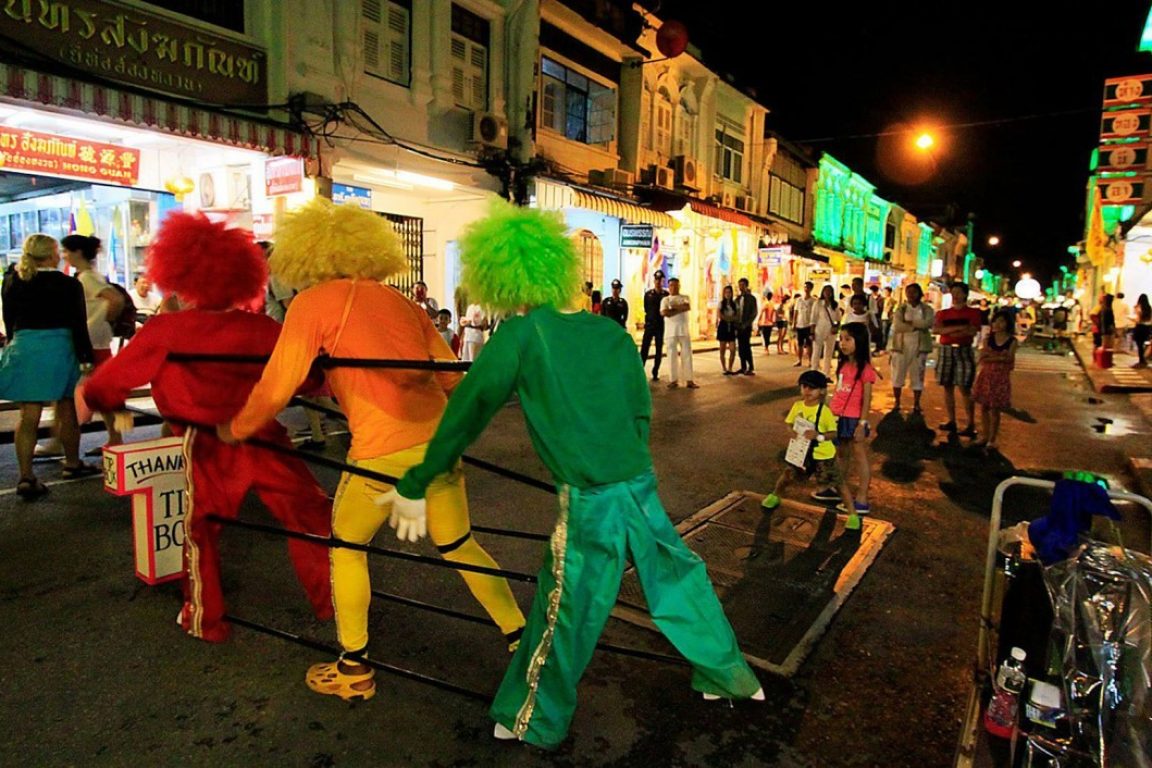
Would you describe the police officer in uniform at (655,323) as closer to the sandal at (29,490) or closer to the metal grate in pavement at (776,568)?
the metal grate in pavement at (776,568)

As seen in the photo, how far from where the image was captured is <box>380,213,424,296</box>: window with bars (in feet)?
50.7

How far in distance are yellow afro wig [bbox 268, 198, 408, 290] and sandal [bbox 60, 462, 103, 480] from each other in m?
4.34

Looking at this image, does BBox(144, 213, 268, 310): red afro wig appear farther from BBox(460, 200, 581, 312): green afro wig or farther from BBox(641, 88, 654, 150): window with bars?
BBox(641, 88, 654, 150): window with bars

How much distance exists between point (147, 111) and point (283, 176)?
89.3 inches

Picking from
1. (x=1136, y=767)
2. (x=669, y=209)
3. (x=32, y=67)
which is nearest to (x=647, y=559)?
(x=1136, y=767)

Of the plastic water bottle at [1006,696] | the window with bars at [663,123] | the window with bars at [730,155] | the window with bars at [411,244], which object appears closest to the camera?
the plastic water bottle at [1006,696]

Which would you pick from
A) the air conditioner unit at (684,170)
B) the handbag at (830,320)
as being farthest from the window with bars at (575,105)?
the handbag at (830,320)

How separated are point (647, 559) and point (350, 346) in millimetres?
1379

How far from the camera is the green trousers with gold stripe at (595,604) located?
2.46 metres

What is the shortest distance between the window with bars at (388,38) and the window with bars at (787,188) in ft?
62.7

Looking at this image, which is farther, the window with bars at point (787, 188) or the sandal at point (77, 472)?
the window with bars at point (787, 188)

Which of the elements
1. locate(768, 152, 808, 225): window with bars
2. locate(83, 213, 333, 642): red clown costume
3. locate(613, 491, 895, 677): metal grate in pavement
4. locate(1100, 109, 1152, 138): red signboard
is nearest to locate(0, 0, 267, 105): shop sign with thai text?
locate(83, 213, 333, 642): red clown costume

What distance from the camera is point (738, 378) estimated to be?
1489 cm

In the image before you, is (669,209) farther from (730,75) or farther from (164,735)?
(164,735)
